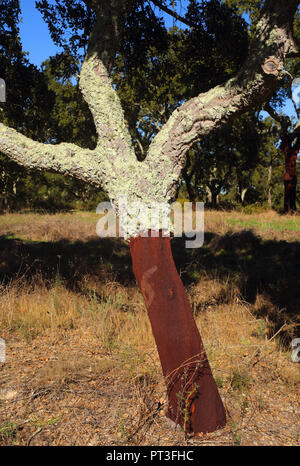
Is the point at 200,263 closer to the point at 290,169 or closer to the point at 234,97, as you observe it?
the point at 234,97

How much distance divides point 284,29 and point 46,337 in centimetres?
476

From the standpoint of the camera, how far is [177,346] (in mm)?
3080

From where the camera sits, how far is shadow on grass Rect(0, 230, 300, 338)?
23.0 feet

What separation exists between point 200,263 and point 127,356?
17.7ft

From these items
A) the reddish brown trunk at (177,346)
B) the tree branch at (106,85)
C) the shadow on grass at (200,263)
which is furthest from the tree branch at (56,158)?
the shadow on grass at (200,263)

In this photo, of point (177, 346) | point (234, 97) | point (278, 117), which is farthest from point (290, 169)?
point (177, 346)

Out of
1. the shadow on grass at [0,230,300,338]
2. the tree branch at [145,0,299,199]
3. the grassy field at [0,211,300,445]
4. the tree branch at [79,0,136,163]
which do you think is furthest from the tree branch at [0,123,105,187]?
the shadow on grass at [0,230,300,338]

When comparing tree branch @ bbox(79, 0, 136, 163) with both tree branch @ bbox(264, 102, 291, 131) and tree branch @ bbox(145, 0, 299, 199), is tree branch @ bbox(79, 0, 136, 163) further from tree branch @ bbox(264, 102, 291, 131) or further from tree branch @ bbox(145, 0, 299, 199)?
tree branch @ bbox(264, 102, 291, 131)

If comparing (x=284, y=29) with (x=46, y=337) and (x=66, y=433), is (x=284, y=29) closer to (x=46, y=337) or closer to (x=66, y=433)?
(x=66, y=433)

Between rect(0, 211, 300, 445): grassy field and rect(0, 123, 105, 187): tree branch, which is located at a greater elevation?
rect(0, 123, 105, 187): tree branch

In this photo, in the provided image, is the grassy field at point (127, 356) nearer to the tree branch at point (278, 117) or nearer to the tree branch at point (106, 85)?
the tree branch at point (106, 85)

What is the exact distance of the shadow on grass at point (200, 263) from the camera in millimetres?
7012

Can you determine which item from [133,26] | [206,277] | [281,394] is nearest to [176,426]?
[281,394]

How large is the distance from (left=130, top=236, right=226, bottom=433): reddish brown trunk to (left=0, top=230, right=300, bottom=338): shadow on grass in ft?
9.48
